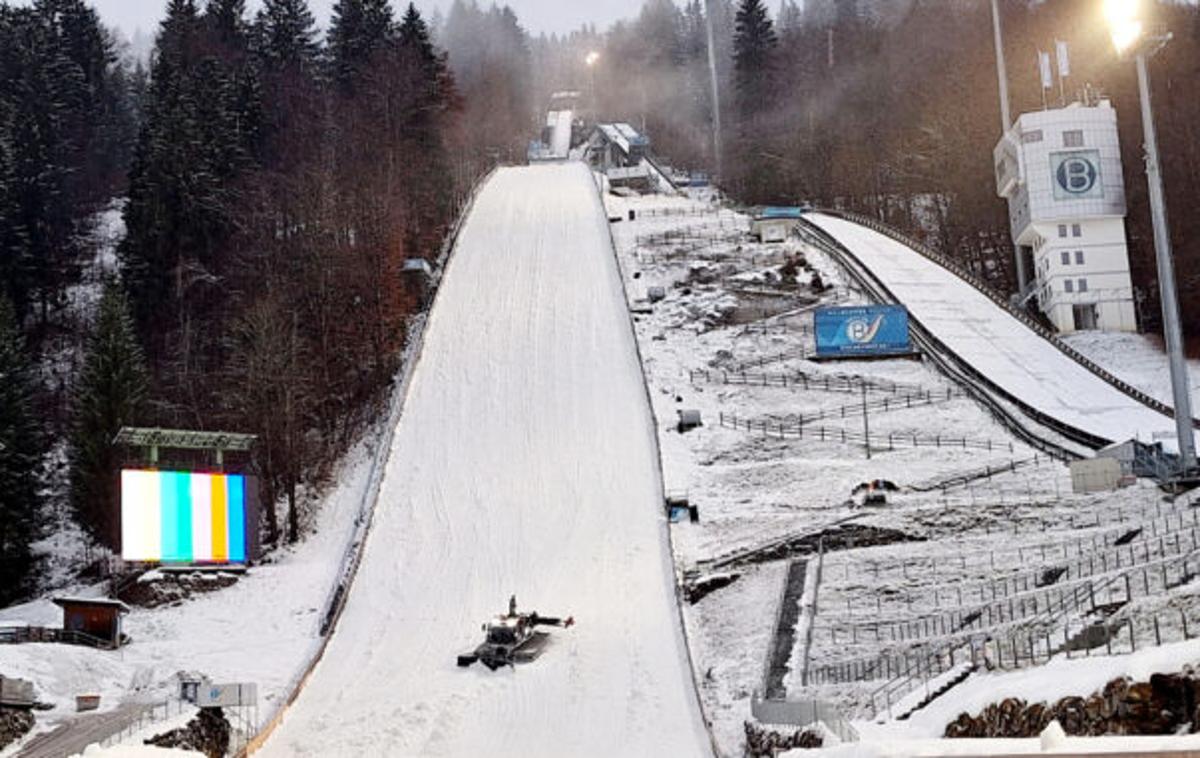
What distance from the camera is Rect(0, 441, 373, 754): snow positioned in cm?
2192

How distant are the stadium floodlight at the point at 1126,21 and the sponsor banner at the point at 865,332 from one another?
18.5m

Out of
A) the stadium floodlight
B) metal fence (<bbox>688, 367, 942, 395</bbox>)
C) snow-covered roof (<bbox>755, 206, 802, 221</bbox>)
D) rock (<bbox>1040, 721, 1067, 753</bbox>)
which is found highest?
snow-covered roof (<bbox>755, 206, 802, 221</bbox>)

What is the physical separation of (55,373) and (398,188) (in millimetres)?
18951

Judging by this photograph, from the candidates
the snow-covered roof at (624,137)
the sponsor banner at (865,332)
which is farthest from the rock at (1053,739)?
the snow-covered roof at (624,137)

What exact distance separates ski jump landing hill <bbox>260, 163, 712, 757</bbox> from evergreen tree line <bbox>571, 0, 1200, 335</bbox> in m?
25.6

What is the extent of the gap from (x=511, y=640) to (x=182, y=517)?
941cm

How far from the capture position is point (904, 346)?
147 feet

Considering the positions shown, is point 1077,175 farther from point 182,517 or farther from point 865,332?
point 182,517

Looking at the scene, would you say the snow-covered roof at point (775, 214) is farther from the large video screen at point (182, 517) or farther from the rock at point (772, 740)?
the rock at point (772, 740)

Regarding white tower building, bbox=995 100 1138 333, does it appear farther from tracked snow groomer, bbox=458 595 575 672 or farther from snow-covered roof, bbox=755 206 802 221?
tracked snow groomer, bbox=458 595 575 672

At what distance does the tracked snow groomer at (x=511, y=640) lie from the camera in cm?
2375

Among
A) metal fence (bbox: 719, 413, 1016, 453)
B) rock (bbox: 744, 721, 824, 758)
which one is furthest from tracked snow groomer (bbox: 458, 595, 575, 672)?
metal fence (bbox: 719, 413, 1016, 453)

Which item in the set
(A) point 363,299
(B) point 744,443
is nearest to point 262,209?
(A) point 363,299

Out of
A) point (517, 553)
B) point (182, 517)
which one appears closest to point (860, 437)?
point (517, 553)
